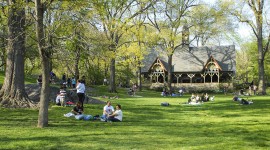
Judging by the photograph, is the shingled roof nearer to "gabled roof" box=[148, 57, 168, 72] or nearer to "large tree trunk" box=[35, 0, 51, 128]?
"gabled roof" box=[148, 57, 168, 72]

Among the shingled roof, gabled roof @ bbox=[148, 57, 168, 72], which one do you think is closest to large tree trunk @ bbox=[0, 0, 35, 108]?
the shingled roof

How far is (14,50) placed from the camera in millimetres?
17859

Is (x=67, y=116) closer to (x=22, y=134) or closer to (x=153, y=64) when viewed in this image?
(x=22, y=134)

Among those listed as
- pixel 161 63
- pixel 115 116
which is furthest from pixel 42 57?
pixel 161 63

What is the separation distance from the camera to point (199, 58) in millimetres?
57250

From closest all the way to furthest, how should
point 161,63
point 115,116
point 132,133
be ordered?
point 132,133 < point 115,116 < point 161,63

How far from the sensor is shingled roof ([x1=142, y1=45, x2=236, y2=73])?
180 ft

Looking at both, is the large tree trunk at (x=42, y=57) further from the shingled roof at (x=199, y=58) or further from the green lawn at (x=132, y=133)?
the shingled roof at (x=199, y=58)

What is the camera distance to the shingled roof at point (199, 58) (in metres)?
54.9

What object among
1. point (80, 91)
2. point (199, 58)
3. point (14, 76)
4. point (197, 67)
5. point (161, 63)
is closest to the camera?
point (14, 76)

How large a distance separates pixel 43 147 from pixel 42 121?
3305mm

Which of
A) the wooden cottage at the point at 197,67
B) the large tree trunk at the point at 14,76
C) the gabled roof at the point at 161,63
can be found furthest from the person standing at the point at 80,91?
the gabled roof at the point at 161,63

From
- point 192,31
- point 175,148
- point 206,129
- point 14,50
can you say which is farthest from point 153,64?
point 175,148

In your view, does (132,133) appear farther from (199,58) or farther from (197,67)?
(199,58)
